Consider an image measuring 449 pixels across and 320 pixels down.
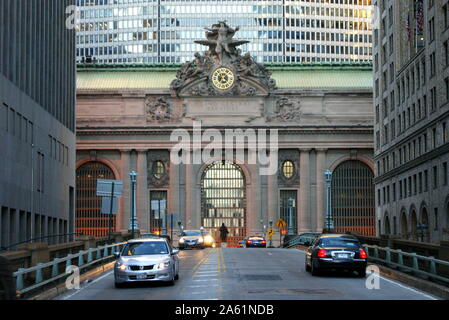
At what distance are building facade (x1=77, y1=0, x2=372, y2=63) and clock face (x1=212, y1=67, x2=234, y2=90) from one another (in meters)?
69.7

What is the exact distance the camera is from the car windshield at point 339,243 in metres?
34.8

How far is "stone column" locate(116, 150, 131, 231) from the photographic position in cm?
9738

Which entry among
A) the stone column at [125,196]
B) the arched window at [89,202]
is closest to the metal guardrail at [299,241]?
the stone column at [125,196]

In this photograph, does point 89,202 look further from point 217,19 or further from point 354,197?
point 217,19

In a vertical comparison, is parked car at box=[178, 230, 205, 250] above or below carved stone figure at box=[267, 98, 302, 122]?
below

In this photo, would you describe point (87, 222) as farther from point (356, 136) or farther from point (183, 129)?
point (356, 136)

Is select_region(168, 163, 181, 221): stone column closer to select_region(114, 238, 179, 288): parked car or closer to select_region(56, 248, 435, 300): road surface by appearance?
select_region(56, 248, 435, 300): road surface

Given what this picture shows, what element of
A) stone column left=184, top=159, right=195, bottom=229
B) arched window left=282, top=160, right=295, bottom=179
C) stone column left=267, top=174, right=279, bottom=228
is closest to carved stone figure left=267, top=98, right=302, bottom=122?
arched window left=282, top=160, right=295, bottom=179

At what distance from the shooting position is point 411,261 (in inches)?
1387

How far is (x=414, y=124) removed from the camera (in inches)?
2805

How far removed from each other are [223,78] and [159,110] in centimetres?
777

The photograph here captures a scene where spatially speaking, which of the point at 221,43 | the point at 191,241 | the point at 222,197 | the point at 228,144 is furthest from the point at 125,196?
the point at 191,241
